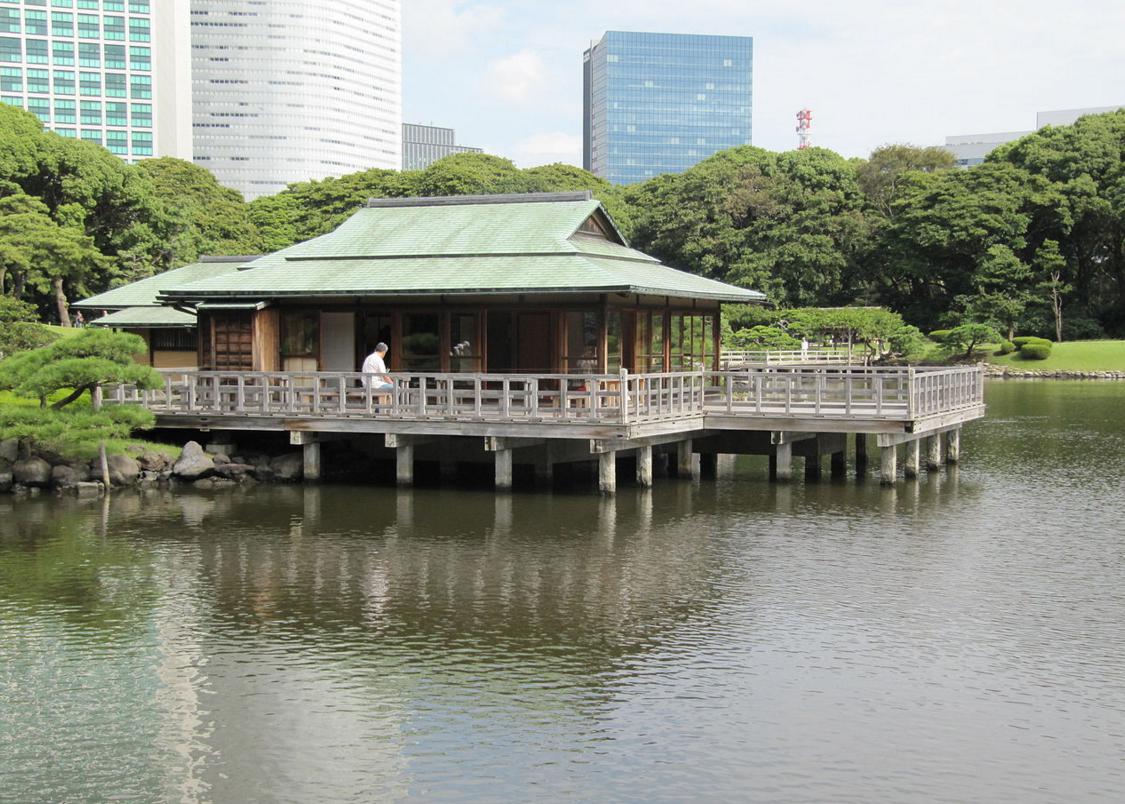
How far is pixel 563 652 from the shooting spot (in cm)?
1477

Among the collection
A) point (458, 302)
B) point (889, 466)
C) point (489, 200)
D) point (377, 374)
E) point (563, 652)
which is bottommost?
point (563, 652)

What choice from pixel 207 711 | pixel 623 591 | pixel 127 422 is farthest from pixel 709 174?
pixel 207 711

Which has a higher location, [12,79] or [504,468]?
[12,79]

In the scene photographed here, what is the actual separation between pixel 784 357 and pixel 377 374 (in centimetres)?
3610

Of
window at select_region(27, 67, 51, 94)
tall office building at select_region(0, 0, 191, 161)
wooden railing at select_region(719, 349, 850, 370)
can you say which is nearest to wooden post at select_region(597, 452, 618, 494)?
wooden railing at select_region(719, 349, 850, 370)

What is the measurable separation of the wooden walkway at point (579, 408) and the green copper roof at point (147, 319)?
6771 millimetres

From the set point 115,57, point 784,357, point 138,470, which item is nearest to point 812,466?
point 138,470

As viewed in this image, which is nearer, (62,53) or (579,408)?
(579,408)

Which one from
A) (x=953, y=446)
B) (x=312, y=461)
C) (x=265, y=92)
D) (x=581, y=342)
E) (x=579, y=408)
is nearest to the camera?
(x=579, y=408)

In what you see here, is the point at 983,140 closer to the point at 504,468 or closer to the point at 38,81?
the point at 38,81

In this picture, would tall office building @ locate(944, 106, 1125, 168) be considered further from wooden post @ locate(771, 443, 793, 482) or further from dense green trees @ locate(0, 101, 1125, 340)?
wooden post @ locate(771, 443, 793, 482)

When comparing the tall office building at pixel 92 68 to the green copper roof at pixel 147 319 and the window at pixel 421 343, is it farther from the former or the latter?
the window at pixel 421 343

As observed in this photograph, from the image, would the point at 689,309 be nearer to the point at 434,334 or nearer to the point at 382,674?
the point at 434,334

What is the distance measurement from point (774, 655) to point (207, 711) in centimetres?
637
